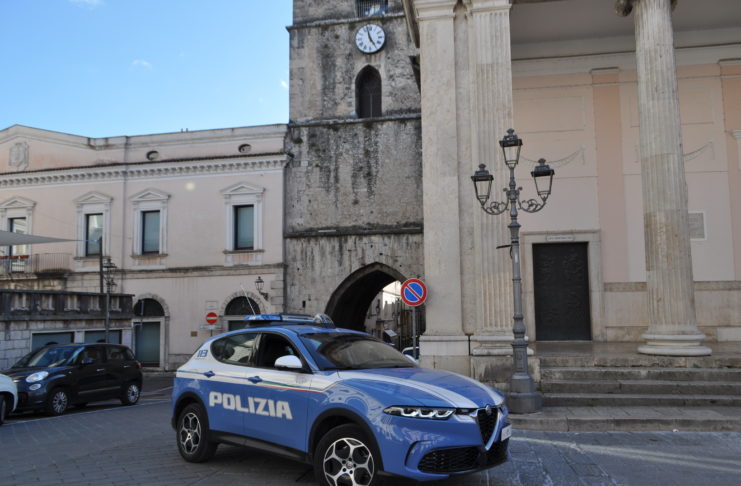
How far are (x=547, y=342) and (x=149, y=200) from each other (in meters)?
21.9

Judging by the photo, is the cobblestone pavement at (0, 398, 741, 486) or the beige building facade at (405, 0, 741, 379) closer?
the cobblestone pavement at (0, 398, 741, 486)

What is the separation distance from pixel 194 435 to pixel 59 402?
8459mm

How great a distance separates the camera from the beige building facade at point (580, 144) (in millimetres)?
12414

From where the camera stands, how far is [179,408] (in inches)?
304

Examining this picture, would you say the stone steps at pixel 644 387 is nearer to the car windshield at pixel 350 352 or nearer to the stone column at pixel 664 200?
the stone column at pixel 664 200

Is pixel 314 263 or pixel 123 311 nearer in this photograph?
pixel 123 311

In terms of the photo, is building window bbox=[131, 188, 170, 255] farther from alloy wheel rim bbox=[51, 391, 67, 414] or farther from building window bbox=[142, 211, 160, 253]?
alloy wheel rim bbox=[51, 391, 67, 414]

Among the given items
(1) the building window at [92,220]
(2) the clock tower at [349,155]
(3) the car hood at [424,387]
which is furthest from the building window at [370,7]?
(3) the car hood at [424,387]

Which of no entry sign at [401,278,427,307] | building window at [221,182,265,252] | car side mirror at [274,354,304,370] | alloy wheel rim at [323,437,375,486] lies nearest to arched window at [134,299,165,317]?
building window at [221,182,265,252]

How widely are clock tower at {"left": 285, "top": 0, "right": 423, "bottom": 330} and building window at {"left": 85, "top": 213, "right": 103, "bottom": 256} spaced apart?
981 centimetres

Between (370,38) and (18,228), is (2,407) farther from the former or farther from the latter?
(370,38)

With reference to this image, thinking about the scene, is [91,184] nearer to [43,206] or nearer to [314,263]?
[43,206]

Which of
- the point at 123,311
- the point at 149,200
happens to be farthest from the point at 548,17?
the point at 149,200

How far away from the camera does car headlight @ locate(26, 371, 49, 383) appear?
45.3 ft
